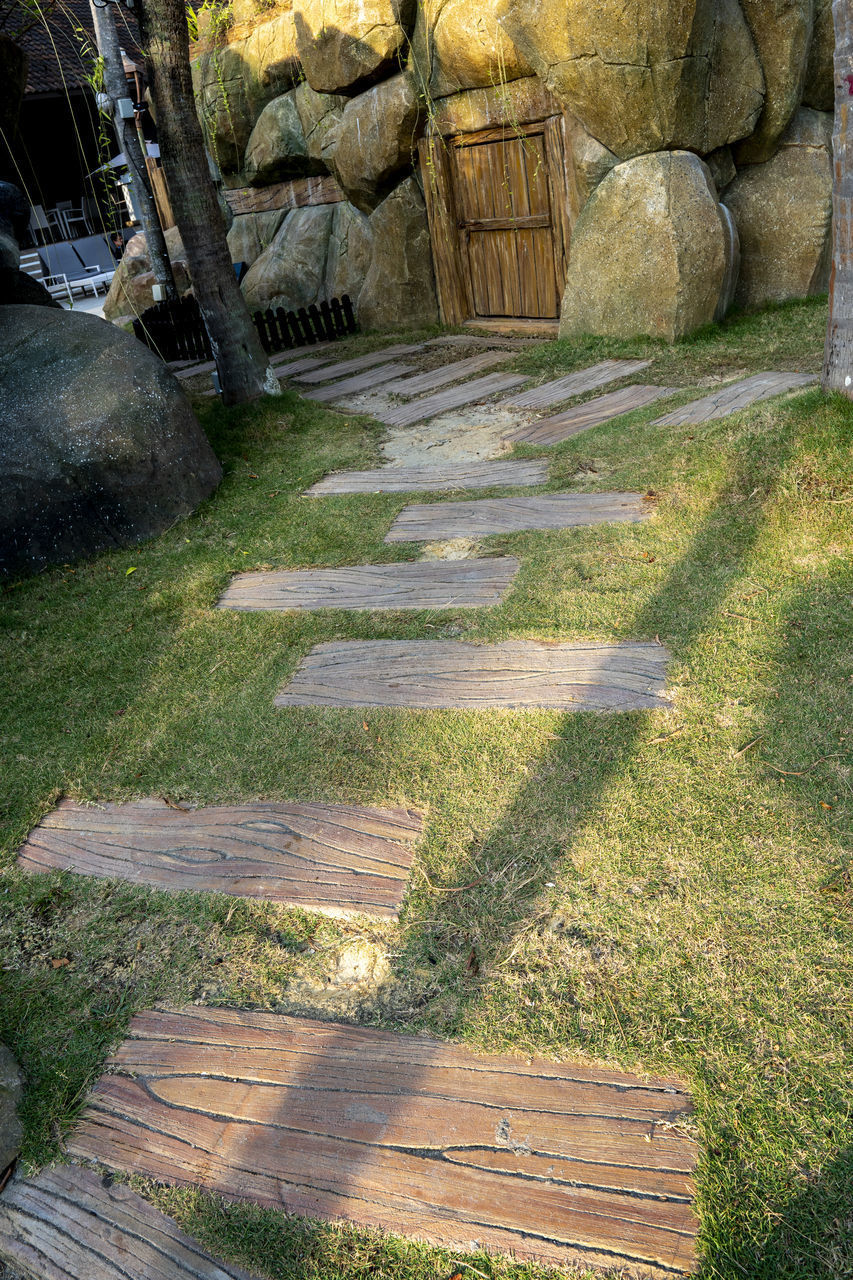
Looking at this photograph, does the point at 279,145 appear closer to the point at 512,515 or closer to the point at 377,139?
the point at 377,139

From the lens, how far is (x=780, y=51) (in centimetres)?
646

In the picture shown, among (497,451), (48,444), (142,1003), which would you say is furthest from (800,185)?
(142,1003)

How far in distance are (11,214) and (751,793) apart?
6.63 meters

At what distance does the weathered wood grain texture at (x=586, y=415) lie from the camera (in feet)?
18.3

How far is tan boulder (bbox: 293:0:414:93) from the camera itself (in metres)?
7.95

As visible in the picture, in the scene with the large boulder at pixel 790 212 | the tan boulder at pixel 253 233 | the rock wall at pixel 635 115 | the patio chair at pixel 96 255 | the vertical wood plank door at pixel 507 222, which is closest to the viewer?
the rock wall at pixel 635 115

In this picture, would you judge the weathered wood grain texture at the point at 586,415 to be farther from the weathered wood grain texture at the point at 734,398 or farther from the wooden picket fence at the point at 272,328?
the wooden picket fence at the point at 272,328

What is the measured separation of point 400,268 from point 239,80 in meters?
4.27

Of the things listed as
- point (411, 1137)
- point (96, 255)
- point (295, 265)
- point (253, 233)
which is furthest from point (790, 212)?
point (96, 255)

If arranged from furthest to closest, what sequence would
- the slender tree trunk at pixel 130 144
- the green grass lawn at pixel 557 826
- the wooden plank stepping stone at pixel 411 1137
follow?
the slender tree trunk at pixel 130 144 < the green grass lawn at pixel 557 826 < the wooden plank stepping stone at pixel 411 1137

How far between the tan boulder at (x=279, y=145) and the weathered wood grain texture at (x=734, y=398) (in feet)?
23.2

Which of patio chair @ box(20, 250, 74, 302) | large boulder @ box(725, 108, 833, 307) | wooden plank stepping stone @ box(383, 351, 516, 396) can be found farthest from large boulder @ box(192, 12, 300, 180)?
large boulder @ box(725, 108, 833, 307)

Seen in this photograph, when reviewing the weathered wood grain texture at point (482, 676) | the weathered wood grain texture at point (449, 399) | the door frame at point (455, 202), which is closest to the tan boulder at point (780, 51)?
the door frame at point (455, 202)

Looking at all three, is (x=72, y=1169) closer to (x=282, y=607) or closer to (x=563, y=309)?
(x=282, y=607)
